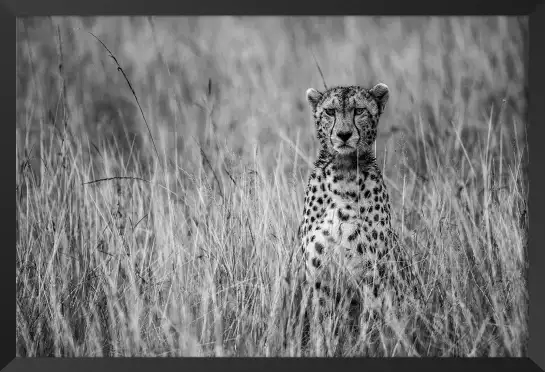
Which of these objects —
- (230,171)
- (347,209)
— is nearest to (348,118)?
(347,209)

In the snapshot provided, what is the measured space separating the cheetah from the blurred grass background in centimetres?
26

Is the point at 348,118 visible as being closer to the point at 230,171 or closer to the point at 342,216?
the point at 342,216

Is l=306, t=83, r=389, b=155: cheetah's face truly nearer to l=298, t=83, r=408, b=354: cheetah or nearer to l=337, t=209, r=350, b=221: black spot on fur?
l=298, t=83, r=408, b=354: cheetah

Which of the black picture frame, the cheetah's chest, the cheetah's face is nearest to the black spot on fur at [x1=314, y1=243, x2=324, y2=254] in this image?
the cheetah's chest

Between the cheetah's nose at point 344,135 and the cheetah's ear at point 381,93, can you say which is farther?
the cheetah's ear at point 381,93

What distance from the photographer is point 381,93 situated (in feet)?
15.4

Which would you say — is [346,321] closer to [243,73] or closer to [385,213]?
[385,213]

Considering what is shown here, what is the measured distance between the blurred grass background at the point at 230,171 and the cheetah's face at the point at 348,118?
0.31 m

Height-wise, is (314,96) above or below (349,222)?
above

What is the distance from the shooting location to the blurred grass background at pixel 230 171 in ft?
15.5

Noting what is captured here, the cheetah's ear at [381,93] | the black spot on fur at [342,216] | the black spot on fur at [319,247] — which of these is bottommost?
the black spot on fur at [319,247]

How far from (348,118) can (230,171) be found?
875 millimetres

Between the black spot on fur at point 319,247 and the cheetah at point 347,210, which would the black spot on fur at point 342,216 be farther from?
the black spot on fur at point 319,247
